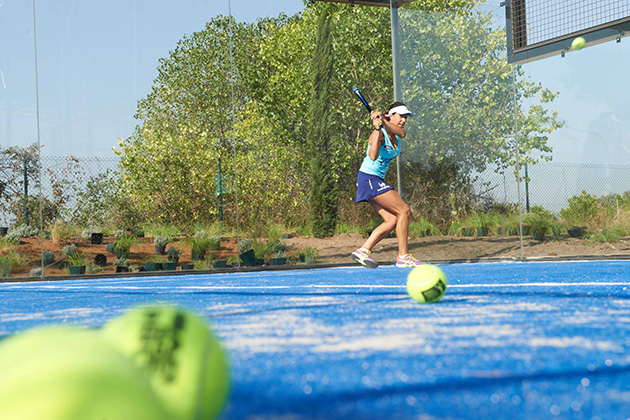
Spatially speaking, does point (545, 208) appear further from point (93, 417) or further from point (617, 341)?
point (93, 417)

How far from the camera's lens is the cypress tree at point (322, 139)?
12.3 meters

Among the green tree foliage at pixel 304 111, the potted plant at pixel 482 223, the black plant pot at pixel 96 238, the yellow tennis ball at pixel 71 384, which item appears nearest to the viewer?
the yellow tennis ball at pixel 71 384

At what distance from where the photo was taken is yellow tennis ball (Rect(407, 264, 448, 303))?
3695 mm

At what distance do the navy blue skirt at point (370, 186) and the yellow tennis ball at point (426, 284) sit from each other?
11.5ft

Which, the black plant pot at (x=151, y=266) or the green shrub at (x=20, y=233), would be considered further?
the black plant pot at (x=151, y=266)

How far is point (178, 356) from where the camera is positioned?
1.32 metres

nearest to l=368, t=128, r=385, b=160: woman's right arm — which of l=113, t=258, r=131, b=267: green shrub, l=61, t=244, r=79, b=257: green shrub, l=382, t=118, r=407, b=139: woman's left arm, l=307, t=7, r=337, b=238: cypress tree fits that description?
l=382, t=118, r=407, b=139: woman's left arm

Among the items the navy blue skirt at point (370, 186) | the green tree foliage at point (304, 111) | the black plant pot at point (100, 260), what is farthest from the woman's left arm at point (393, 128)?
the black plant pot at point (100, 260)

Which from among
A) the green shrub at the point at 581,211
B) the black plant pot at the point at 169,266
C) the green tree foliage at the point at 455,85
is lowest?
the black plant pot at the point at 169,266

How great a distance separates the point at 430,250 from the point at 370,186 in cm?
406

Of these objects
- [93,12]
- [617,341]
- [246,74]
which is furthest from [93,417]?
[246,74]

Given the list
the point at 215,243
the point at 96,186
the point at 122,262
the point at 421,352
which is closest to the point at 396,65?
the point at 215,243

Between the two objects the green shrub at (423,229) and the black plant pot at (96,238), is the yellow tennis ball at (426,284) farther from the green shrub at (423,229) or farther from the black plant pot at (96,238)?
the black plant pot at (96,238)

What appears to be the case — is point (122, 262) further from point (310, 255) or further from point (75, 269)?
point (310, 255)
